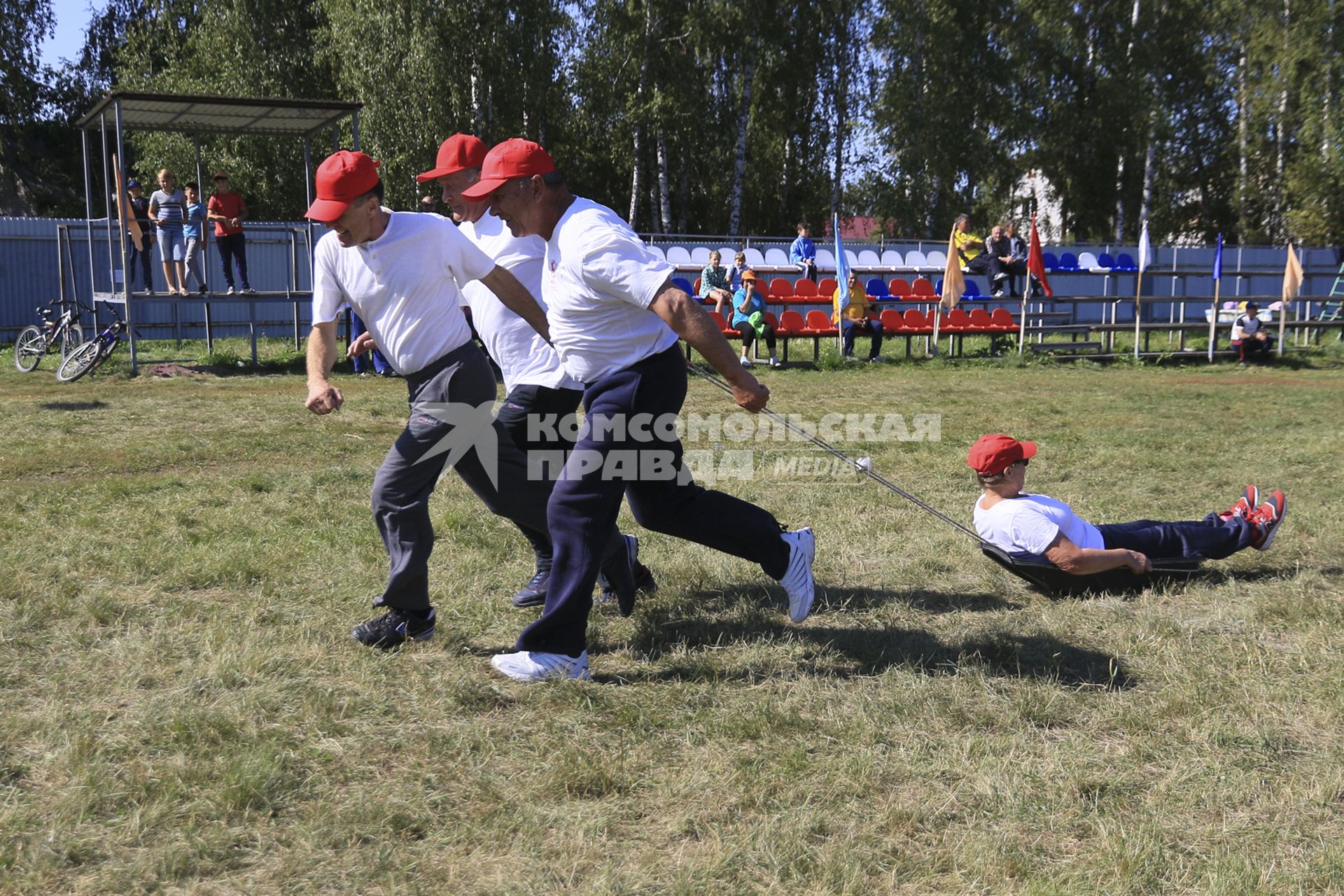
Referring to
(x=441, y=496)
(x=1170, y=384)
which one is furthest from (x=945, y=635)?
(x=1170, y=384)

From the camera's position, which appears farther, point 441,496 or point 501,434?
point 441,496

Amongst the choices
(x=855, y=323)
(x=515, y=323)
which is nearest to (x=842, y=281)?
(x=855, y=323)

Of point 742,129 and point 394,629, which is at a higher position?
point 742,129

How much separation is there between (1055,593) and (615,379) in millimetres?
2312

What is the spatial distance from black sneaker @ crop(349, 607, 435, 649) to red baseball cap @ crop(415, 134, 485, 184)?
1.70m

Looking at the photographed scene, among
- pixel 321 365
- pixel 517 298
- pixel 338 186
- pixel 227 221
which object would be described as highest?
pixel 227 221

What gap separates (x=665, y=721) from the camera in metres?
3.55

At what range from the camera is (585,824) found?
287 centimetres

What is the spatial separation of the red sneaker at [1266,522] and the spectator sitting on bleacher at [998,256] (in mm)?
14236

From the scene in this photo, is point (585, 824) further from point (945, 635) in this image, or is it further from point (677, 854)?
point (945, 635)

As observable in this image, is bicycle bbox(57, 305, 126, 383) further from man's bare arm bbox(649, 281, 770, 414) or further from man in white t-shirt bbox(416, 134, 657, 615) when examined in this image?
man's bare arm bbox(649, 281, 770, 414)

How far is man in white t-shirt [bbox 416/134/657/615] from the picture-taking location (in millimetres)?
4578

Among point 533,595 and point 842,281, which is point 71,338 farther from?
point 533,595

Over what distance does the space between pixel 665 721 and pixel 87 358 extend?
12324mm
